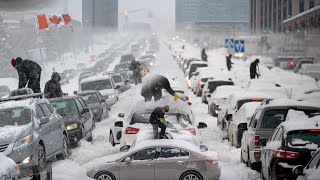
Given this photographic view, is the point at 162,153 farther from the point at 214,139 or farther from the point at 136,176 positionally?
the point at 214,139

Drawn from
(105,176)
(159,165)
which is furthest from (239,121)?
(105,176)

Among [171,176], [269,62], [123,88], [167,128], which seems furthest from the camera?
[269,62]

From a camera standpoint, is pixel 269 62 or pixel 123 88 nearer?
pixel 123 88

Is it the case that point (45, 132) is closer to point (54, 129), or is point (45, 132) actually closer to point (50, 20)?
point (54, 129)

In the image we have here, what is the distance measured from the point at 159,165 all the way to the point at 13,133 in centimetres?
298

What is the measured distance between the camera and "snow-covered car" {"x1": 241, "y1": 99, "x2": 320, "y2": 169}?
553 inches

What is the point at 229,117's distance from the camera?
1888 cm

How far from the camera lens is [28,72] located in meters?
20.4

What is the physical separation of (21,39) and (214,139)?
308 feet

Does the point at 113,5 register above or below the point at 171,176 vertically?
above

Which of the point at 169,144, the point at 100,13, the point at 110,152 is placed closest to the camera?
the point at 169,144

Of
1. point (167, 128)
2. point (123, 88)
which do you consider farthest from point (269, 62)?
point (167, 128)

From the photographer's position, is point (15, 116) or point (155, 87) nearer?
point (15, 116)

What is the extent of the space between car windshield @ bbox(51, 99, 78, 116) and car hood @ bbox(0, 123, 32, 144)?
19.7 ft
